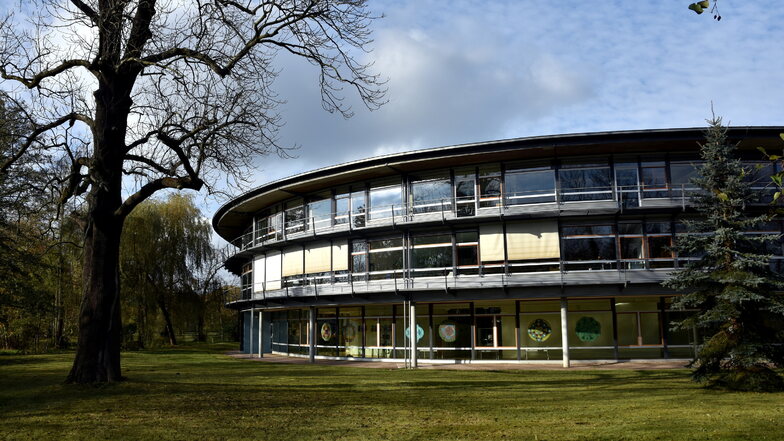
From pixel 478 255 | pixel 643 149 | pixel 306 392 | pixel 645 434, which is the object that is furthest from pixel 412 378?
pixel 643 149

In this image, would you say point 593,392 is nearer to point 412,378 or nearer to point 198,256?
point 412,378

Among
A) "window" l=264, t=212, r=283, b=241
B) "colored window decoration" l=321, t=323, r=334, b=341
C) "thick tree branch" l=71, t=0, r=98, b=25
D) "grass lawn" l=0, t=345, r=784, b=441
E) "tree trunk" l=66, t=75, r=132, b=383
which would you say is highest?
"thick tree branch" l=71, t=0, r=98, b=25

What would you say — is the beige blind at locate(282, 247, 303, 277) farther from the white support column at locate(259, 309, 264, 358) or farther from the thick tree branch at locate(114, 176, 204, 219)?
the thick tree branch at locate(114, 176, 204, 219)

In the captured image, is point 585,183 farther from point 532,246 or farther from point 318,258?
Result: point 318,258

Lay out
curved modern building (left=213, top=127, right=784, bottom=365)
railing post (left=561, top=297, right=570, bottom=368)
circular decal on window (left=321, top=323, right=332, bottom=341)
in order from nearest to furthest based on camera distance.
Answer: railing post (left=561, top=297, right=570, bottom=368)
curved modern building (left=213, top=127, right=784, bottom=365)
circular decal on window (left=321, top=323, right=332, bottom=341)

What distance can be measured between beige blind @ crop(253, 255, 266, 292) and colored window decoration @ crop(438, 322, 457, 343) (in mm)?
13186

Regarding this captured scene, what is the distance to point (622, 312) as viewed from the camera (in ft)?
87.7

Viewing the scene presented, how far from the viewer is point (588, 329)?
88.3ft

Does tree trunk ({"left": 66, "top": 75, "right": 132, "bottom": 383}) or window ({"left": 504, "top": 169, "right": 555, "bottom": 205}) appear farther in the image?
window ({"left": 504, "top": 169, "right": 555, "bottom": 205})

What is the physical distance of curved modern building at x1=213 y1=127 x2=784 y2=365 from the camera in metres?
25.9

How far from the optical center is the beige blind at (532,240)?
1054 inches

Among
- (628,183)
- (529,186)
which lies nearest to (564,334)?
(529,186)

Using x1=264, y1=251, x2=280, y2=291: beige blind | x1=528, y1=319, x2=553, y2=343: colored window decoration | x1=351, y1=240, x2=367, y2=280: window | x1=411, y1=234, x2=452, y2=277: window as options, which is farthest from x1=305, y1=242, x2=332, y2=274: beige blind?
x1=528, y1=319, x2=553, y2=343: colored window decoration

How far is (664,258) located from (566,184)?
526 cm
